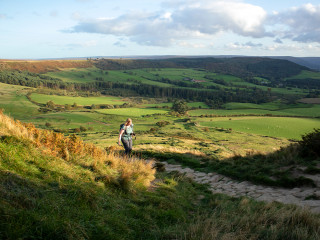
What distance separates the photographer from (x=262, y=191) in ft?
26.8

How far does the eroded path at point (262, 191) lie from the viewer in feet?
22.7

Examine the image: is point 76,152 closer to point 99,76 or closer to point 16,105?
point 16,105

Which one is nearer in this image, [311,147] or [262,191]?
[262,191]

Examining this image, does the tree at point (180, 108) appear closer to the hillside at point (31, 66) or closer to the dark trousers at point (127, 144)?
the dark trousers at point (127, 144)

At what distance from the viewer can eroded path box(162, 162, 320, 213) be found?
6.92 meters

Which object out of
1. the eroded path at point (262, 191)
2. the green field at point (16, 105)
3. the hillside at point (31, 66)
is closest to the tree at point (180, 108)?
the green field at point (16, 105)

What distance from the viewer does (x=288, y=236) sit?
4.22 m

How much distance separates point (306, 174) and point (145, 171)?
20.2 ft

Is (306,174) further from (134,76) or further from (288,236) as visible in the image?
(134,76)

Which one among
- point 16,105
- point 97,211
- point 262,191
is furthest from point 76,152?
point 16,105

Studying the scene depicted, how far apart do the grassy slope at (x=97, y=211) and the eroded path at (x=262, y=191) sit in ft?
4.89

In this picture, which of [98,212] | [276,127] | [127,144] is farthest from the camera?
[276,127]

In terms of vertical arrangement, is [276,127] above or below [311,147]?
below

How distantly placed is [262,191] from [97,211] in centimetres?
611
